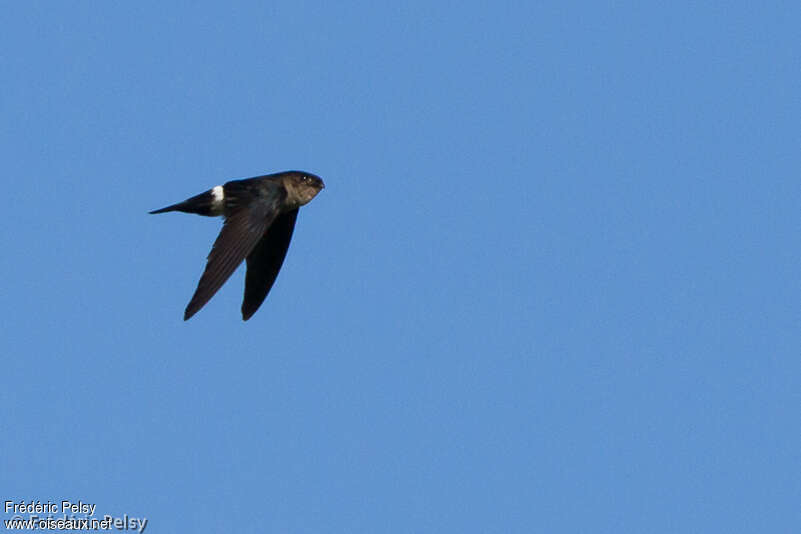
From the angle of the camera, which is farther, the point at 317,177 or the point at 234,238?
the point at 317,177

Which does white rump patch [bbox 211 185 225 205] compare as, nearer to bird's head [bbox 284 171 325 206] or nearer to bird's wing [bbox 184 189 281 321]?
bird's wing [bbox 184 189 281 321]

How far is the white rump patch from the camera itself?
53.7ft

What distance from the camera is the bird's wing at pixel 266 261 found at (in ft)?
57.2

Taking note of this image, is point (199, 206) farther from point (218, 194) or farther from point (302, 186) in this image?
point (302, 186)

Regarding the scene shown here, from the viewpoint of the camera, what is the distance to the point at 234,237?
49.8 feet

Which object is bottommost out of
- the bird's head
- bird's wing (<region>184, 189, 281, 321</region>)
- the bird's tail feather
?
bird's wing (<region>184, 189, 281, 321</region>)

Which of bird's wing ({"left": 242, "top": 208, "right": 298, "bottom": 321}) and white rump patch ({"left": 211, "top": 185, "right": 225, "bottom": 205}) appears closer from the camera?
white rump patch ({"left": 211, "top": 185, "right": 225, "bottom": 205})

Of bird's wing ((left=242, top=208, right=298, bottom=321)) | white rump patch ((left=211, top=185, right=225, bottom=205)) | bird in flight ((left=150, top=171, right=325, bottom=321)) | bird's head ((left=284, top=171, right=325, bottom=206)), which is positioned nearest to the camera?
bird in flight ((left=150, top=171, right=325, bottom=321))

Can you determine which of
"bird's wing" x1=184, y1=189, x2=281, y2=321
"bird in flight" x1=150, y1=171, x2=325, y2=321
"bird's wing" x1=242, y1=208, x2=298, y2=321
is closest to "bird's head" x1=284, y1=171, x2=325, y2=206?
"bird in flight" x1=150, y1=171, x2=325, y2=321

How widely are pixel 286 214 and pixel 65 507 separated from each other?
14.6 ft

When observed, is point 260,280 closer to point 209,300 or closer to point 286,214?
point 286,214

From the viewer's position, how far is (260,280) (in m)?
17.5

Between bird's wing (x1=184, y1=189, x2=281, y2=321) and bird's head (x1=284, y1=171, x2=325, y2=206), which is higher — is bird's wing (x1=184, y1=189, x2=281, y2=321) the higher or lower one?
the lower one

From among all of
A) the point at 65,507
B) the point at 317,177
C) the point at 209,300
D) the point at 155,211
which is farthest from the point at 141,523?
the point at 317,177
